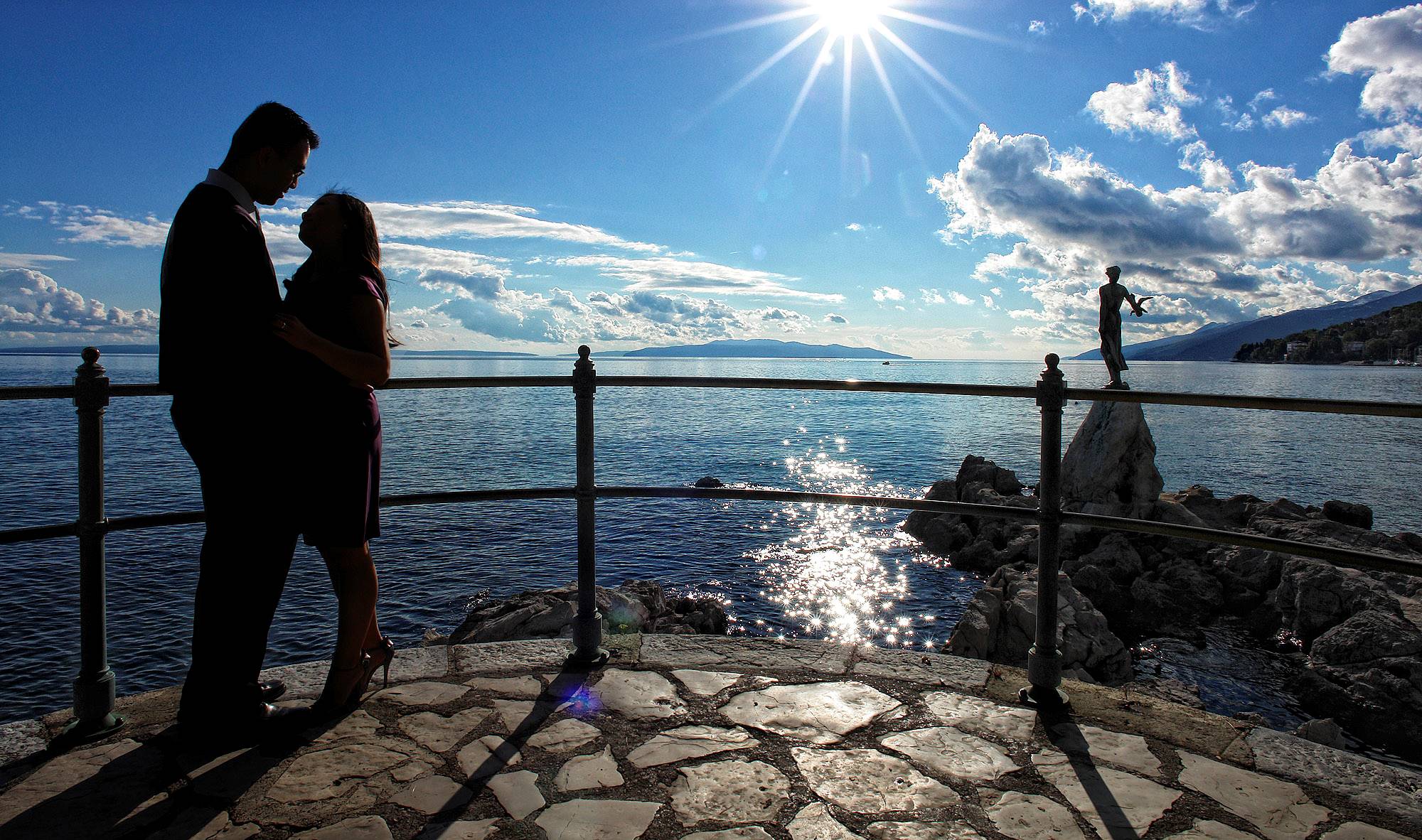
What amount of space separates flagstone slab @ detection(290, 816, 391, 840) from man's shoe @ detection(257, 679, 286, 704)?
1.00 m

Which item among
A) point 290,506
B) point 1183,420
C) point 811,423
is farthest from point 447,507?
point 1183,420

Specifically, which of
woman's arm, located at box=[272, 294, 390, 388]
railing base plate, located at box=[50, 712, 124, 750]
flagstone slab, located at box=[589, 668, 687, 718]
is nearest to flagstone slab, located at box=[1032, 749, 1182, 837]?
flagstone slab, located at box=[589, 668, 687, 718]

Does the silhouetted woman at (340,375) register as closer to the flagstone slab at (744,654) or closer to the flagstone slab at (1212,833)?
the flagstone slab at (744,654)

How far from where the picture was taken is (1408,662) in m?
9.93

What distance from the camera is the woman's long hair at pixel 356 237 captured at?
8.99ft

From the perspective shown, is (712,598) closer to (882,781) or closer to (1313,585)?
(1313,585)

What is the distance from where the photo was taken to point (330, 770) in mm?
2566

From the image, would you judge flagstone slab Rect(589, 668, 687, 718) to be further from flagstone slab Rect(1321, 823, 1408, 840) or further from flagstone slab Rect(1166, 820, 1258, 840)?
flagstone slab Rect(1321, 823, 1408, 840)

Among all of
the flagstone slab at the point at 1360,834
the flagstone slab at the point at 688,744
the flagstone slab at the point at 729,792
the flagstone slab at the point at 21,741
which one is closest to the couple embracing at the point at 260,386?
the flagstone slab at the point at 21,741

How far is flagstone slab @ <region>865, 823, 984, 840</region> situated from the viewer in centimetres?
223

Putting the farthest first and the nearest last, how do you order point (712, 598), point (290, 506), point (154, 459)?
point (154, 459)
point (712, 598)
point (290, 506)

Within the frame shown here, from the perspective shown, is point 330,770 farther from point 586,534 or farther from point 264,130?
point 264,130

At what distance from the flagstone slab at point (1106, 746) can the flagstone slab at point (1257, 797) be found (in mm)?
112

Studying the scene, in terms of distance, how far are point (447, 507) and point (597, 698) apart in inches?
773
